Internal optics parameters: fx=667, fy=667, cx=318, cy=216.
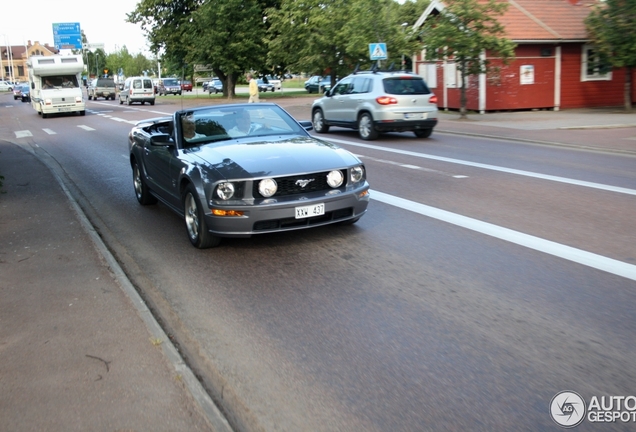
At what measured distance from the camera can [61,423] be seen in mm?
3471

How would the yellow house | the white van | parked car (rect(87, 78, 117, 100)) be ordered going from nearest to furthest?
the white van
parked car (rect(87, 78, 117, 100))
the yellow house

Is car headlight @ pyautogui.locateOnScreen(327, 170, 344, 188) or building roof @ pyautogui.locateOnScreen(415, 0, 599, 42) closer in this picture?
car headlight @ pyautogui.locateOnScreen(327, 170, 344, 188)

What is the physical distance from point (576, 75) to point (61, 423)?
2879cm

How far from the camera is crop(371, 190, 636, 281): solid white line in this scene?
19.3 feet

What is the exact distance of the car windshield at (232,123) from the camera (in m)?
7.77

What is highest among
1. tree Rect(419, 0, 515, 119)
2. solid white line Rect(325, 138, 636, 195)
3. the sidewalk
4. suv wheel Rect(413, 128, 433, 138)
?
tree Rect(419, 0, 515, 119)

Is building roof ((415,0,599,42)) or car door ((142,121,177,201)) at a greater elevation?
building roof ((415,0,599,42))

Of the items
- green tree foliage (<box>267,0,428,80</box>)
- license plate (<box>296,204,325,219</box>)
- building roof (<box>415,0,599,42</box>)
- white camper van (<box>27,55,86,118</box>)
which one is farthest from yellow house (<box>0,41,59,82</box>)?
license plate (<box>296,204,325,219</box>)

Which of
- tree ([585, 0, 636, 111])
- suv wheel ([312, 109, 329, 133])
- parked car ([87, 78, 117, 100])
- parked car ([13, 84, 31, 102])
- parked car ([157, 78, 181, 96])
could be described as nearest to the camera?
suv wheel ([312, 109, 329, 133])

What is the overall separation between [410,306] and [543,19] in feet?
87.8

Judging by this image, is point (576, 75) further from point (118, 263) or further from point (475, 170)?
point (118, 263)

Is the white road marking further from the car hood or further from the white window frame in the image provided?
the white window frame

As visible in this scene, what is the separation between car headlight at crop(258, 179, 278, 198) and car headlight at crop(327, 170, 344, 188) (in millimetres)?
603

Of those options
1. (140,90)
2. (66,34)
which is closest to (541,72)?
(140,90)
